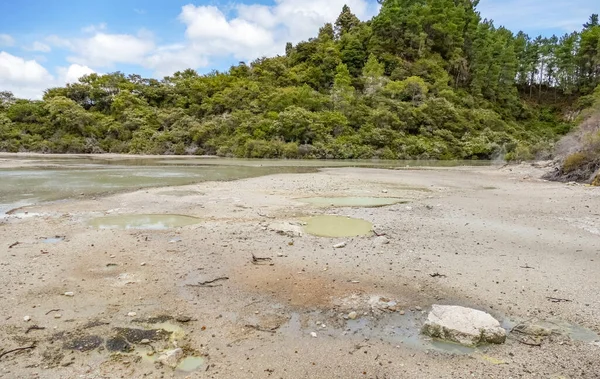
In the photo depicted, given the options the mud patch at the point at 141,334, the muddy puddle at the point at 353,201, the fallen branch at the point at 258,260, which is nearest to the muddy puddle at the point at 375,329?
the mud patch at the point at 141,334

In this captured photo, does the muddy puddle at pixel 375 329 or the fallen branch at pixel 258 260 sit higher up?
the fallen branch at pixel 258 260

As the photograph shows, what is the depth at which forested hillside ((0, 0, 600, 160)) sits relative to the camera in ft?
183

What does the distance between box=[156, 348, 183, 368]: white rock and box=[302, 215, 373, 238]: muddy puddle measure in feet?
17.2

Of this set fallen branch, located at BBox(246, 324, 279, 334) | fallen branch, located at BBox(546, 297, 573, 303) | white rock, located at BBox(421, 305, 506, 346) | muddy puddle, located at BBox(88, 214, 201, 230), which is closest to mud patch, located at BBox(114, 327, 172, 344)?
fallen branch, located at BBox(246, 324, 279, 334)

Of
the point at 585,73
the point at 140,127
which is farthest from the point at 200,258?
the point at 585,73

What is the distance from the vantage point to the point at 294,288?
5.83m

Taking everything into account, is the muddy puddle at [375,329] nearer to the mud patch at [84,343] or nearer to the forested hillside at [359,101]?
the mud patch at [84,343]

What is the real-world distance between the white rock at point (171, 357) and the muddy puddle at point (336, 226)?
17.2 ft

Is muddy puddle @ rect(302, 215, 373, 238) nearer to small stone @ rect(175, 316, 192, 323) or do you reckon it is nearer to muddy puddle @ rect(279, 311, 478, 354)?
muddy puddle @ rect(279, 311, 478, 354)

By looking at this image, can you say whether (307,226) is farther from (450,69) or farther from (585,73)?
(585,73)

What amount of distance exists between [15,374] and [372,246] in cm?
605

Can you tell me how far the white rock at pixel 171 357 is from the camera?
3809 millimetres

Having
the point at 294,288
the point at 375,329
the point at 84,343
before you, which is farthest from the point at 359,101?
the point at 84,343

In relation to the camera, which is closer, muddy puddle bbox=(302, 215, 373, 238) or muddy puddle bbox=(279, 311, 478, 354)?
muddy puddle bbox=(279, 311, 478, 354)
